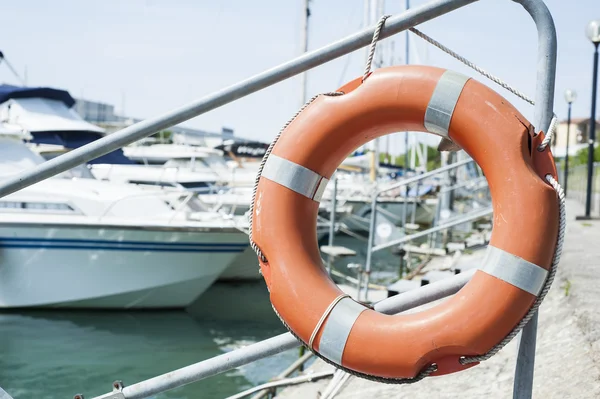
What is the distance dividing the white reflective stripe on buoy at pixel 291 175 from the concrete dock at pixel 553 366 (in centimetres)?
146

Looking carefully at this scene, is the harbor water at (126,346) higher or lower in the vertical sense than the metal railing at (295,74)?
lower

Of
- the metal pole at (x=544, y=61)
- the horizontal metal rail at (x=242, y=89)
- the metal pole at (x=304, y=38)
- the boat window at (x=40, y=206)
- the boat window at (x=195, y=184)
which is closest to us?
the metal pole at (x=544, y=61)

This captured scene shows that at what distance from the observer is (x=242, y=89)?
88.0 inches

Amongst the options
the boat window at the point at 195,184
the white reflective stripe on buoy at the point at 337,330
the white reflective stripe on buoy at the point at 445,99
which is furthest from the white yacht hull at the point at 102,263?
the white reflective stripe on buoy at the point at 445,99

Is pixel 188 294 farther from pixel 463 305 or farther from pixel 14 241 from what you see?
pixel 463 305

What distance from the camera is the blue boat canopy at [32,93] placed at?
1209 centimetres

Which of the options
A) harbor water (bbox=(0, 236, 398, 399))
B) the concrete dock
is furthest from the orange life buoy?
harbor water (bbox=(0, 236, 398, 399))

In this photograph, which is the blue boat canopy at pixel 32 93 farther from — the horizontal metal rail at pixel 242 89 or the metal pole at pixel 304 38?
the horizontal metal rail at pixel 242 89

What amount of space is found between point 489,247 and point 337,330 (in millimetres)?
549

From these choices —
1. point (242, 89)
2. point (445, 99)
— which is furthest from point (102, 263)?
point (445, 99)

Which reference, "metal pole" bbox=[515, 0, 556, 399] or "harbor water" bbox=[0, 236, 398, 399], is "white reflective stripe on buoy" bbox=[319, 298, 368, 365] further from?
"harbor water" bbox=[0, 236, 398, 399]

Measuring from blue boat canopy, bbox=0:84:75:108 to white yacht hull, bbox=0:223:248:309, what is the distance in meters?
4.88

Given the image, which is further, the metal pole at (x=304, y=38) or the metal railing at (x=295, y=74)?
the metal pole at (x=304, y=38)

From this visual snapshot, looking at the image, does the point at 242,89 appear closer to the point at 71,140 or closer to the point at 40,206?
the point at 40,206
